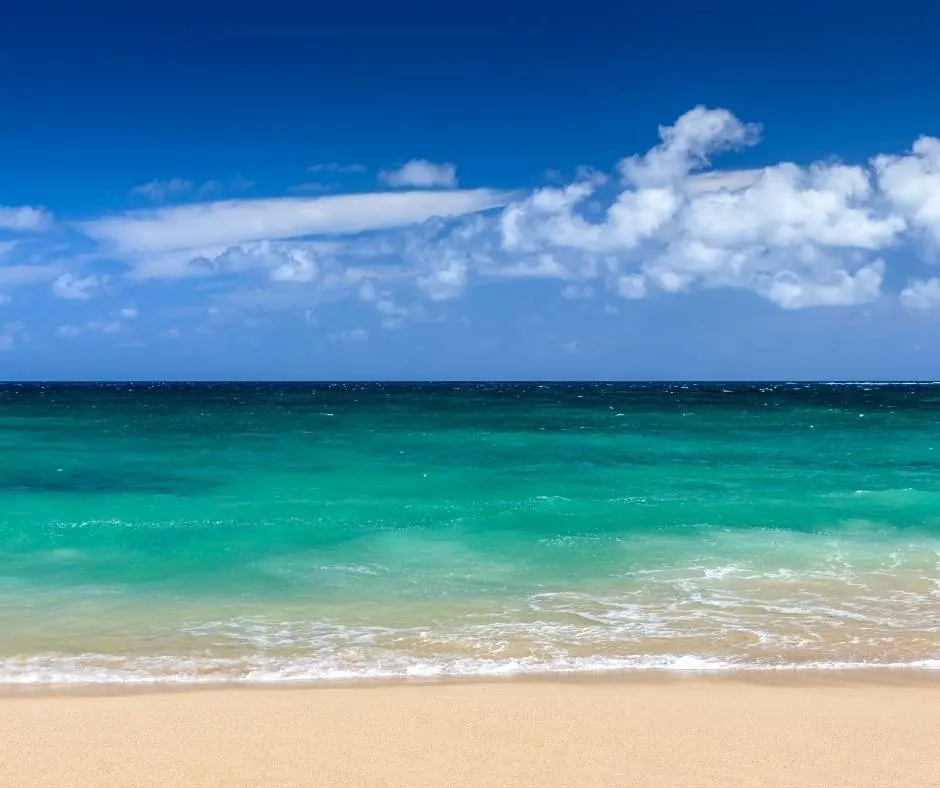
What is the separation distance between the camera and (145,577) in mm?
11820

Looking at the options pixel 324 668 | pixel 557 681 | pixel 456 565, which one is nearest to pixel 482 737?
pixel 557 681

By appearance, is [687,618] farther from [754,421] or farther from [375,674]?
[754,421]

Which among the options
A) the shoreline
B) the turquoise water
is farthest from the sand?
the turquoise water

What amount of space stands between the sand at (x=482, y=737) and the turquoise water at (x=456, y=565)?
0.85 m

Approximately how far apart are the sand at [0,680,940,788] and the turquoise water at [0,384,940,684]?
848mm

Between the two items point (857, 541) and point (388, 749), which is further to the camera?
point (857, 541)

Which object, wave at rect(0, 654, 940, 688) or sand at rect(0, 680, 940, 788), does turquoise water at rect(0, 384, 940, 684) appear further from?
sand at rect(0, 680, 940, 788)

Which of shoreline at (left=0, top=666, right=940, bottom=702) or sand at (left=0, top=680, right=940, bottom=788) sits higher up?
sand at (left=0, top=680, right=940, bottom=788)

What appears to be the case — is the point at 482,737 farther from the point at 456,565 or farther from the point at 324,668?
the point at 456,565

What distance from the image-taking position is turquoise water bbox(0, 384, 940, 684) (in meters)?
8.42

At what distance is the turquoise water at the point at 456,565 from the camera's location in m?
8.42

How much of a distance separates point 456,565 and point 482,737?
6535 mm

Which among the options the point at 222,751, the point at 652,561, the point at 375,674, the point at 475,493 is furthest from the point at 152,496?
the point at 222,751

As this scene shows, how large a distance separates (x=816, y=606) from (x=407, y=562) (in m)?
5.87
